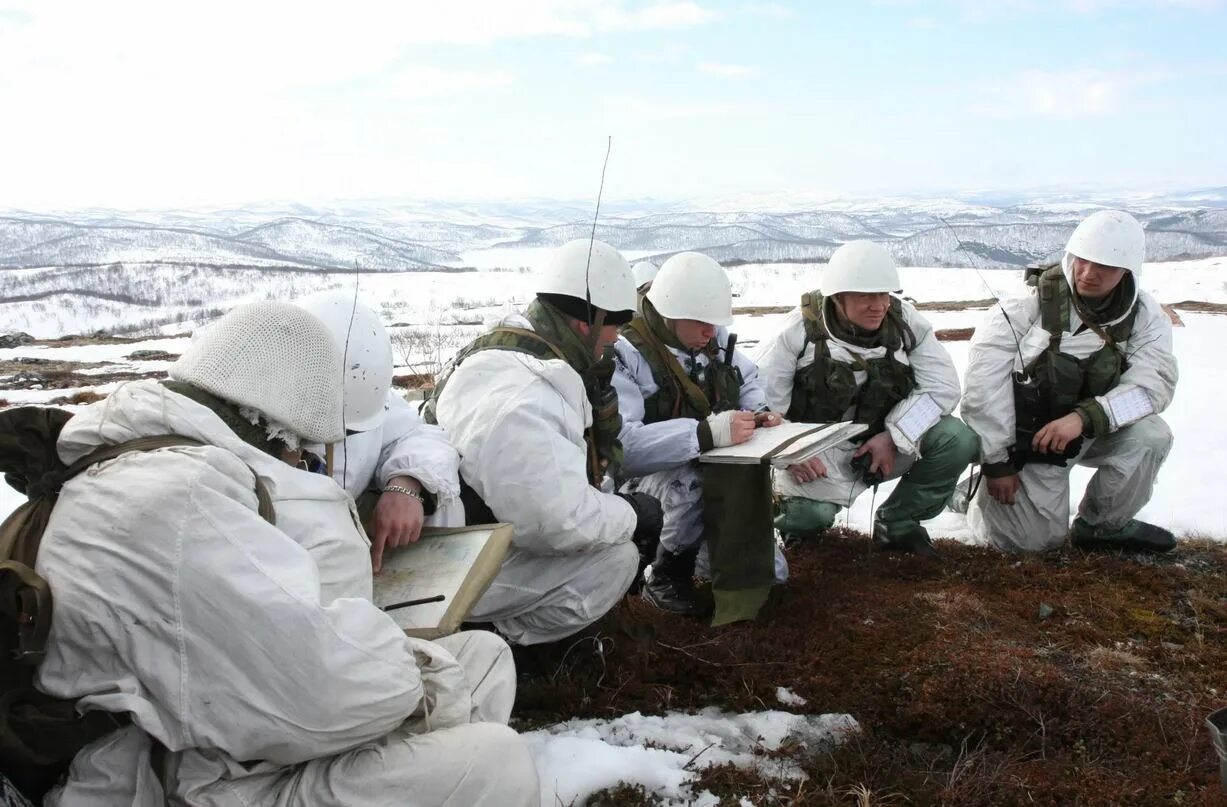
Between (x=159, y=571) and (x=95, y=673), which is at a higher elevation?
(x=159, y=571)

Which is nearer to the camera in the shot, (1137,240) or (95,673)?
(95,673)

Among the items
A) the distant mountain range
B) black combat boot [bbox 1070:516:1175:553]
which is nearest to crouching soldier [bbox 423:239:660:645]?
black combat boot [bbox 1070:516:1175:553]

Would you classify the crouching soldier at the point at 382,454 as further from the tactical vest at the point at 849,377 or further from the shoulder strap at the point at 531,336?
the tactical vest at the point at 849,377

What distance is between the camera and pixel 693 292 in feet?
16.8

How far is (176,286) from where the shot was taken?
303 ft

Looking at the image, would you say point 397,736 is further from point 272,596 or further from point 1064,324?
point 1064,324

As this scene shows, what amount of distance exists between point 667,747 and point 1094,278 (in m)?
4.22

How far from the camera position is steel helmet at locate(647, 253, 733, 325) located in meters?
5.11

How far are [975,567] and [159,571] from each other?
4978 mm

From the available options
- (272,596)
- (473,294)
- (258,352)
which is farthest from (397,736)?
(473,294)

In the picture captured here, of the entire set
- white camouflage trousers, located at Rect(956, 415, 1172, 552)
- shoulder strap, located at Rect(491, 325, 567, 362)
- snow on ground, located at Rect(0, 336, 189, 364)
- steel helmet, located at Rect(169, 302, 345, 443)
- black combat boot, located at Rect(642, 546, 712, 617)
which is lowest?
snow on ground, located at Rect(0, 336, 189, 364)

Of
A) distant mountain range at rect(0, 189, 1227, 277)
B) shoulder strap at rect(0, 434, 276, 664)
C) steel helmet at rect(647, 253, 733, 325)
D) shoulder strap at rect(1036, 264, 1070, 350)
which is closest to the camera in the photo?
shoulder strap at rect(0, 434, 276, 664)

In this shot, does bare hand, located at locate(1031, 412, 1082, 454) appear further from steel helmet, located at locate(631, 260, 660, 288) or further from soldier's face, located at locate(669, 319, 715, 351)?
steel helmet, located at locate(631, 260, 660, 288)

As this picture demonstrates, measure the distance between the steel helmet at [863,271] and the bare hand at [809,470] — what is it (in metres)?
1.10
